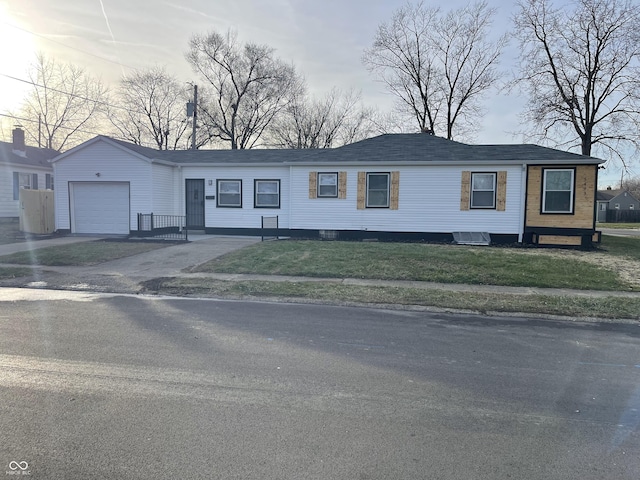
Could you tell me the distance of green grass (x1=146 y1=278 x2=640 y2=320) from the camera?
313 inches

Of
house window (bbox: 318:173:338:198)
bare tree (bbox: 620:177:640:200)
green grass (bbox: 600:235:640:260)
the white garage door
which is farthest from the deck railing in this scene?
bare tree (bbox: 620:177:640:200)

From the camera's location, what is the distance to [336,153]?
19.2 metres

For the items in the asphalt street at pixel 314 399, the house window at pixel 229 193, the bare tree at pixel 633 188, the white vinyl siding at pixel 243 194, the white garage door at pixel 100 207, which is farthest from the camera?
the bare tree at pixel 633 188

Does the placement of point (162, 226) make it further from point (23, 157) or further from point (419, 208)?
point (23, 157)

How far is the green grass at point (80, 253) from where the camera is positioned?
1241 cm

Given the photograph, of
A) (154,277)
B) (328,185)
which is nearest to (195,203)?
(328,185)

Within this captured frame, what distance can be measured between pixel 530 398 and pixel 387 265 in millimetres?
A: 7849

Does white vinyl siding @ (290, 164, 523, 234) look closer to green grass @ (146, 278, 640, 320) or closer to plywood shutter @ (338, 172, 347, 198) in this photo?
plywood shutter @ (338, 172, 347, 198)

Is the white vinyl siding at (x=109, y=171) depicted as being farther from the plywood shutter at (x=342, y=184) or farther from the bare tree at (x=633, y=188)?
the bare tree at (x=633, y=188)

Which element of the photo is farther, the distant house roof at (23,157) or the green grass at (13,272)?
the distant house roof at (23,157)

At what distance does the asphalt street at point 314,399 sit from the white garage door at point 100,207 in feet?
43.6

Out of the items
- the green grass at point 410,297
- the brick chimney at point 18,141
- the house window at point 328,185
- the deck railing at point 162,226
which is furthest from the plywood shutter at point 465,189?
the brick chimney at point 18,141

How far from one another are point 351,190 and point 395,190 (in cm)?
183

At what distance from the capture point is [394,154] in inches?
731
